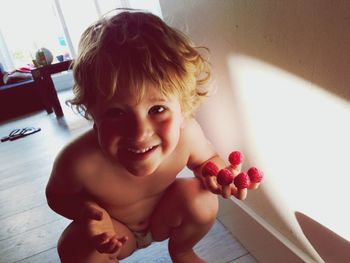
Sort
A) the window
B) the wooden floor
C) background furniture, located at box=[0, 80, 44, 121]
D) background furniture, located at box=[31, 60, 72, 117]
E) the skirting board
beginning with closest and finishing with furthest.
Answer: the skirting board → the wooden floor → background furniture, located at box=[31, 60, 72, 117] → background furniture, located at box=[0, 80, 44, 121] → the window

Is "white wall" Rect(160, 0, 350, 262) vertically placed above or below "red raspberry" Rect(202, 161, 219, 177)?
above

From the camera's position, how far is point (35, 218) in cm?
120

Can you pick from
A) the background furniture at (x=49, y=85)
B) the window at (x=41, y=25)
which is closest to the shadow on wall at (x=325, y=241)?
the background furniture at (x=49, y=85)

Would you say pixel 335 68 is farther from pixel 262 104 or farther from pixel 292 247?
pixel 292 247

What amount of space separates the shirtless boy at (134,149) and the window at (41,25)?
4.37 metres

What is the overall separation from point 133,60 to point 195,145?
0.84 ft

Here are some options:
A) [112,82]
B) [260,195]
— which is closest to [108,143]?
[112,82]

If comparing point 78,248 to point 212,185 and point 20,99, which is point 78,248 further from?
point 20,99

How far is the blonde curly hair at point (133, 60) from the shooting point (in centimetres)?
57

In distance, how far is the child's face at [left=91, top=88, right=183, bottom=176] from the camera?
1.89 feet

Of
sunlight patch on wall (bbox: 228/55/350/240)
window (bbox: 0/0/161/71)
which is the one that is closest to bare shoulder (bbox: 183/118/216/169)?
A: sunlight patch on wall (bbox: 228/55/350/240)

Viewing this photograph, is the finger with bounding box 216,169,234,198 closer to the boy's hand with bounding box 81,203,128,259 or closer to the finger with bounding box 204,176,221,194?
the finger with bounding box 204,176,221,194

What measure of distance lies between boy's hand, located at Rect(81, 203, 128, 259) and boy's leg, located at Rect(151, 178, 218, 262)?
5.7 inches

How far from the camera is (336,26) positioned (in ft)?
1.35
